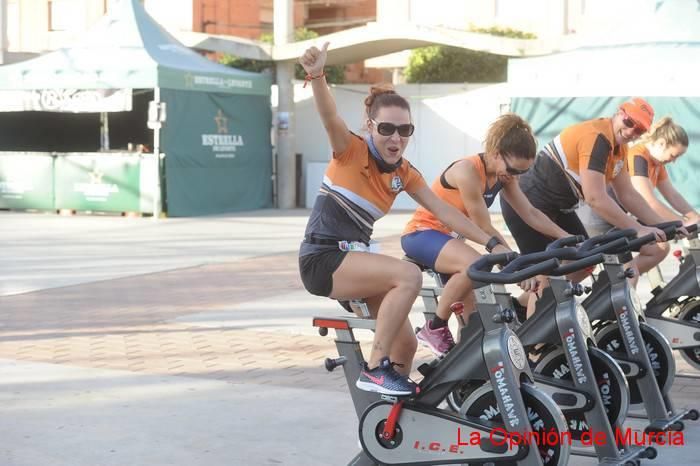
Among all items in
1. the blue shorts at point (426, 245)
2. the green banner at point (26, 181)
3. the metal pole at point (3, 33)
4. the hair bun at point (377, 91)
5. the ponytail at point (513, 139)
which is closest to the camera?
the hair bun at point (377, 91)

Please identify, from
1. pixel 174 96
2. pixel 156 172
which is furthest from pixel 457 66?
pixel 156 172

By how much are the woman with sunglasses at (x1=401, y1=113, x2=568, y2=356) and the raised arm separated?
887 mm

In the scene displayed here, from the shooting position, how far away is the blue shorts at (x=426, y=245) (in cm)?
576

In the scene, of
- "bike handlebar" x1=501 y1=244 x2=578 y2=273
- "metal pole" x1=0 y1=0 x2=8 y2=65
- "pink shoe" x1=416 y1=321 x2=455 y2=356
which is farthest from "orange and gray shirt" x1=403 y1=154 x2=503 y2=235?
"metal pole" x1=0 y1=0 x2=8 y2=65

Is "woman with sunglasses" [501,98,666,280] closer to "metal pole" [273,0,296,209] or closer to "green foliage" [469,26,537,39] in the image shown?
"metal pole" [273,0,296,209]

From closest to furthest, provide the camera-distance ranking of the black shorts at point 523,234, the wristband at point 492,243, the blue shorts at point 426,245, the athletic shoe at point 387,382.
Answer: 1. the athletic shoe at point 387,382
2. the wristband at point 492,243
3. the blue shorts at point 426,245
4. the black shorts at point 523,234

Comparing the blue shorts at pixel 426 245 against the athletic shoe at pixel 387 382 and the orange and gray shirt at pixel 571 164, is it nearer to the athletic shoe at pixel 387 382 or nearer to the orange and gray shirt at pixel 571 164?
the orange and gray shirt at pixel 571 164

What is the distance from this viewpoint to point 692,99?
643 inches

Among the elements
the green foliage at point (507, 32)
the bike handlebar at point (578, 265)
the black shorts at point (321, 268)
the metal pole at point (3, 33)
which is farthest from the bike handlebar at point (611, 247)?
the green foliage at point (507, 32)

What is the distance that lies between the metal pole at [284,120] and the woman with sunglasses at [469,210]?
57.4 feet

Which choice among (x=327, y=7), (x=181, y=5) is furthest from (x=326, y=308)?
(x=327, y=7)

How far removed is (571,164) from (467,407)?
2.16 m

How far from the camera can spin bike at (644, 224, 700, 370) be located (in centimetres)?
698

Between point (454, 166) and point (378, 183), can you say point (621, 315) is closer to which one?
point (454, 166)
